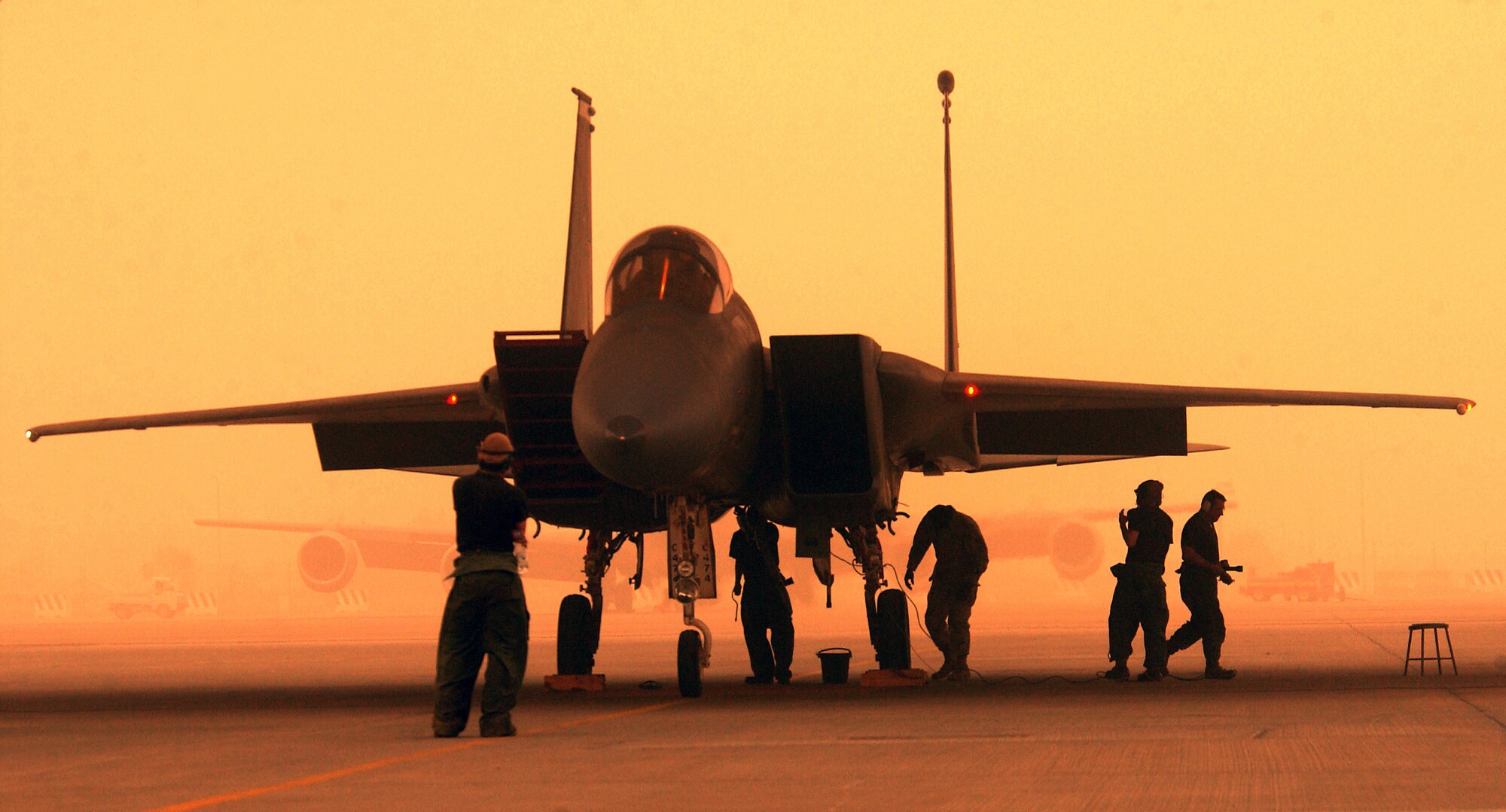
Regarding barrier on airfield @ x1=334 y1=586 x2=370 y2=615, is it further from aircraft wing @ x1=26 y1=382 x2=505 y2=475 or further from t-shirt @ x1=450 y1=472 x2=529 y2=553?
t-shirt @ x1=450 y1=472 x2=529 y2=553

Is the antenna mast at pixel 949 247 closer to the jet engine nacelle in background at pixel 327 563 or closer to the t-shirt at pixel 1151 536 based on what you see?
the t-shirt at pixel 1151 536

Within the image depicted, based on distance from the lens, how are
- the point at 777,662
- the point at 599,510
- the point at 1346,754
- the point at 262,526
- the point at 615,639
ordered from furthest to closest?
the point at 262,526 → the point at 615,639 → the point at 777,662 → the point at 599,510 → the point at 1346,754

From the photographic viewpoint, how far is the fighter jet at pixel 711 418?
412 inches

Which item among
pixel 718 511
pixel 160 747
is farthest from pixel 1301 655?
pixel 160 747

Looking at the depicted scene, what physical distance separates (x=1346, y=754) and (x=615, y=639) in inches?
914

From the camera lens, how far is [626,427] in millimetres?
9977

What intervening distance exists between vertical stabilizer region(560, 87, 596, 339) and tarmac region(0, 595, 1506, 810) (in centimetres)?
328

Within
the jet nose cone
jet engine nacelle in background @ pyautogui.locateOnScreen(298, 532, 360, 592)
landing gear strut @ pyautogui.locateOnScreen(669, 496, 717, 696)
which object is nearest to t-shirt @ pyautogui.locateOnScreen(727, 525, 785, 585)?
landing gear strut @ pyautogui.locateOnScreen(669, 496, 717, 696)

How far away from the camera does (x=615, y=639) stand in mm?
29609

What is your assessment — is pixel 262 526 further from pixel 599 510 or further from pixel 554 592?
pixel 599 510

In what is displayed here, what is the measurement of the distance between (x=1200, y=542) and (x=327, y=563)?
31.0m

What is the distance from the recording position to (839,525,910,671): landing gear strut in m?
12.9

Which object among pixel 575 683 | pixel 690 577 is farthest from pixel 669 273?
pixel 575 683

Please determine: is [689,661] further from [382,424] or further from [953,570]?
[382,424]
